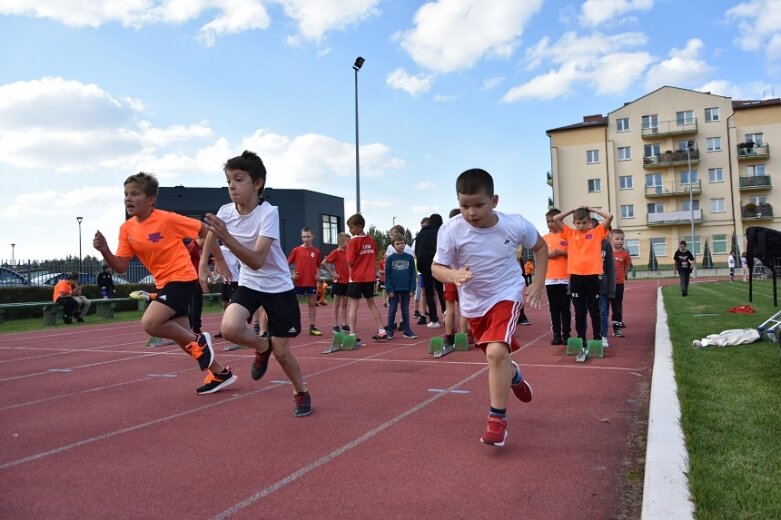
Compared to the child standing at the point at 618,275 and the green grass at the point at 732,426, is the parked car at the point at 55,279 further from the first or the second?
the green grass at the point at 732,426

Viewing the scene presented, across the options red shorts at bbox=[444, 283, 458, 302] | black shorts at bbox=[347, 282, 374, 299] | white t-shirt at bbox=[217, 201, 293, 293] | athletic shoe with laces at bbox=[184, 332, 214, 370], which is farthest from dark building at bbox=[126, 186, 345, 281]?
white t-shirt at bbox=[217, 201, 293, 293]

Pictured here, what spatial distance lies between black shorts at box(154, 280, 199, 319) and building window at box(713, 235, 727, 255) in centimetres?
6111

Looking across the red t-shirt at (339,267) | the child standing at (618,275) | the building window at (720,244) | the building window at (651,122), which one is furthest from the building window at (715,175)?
the red t-shirt at (339,267)

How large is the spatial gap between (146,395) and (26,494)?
284cm

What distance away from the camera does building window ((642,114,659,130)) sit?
194ft

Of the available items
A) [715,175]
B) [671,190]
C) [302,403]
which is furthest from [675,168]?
[302,403]

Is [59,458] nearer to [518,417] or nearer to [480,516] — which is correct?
[480,516]

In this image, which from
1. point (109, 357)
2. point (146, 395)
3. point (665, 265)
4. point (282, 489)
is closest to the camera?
point (282, 489)

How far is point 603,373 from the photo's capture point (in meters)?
6.68

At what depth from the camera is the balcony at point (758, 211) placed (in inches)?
2206

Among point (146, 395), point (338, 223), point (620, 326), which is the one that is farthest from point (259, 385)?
point (338, 223)

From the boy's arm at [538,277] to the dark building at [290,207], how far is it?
39.2m

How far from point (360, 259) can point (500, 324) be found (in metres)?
6.24

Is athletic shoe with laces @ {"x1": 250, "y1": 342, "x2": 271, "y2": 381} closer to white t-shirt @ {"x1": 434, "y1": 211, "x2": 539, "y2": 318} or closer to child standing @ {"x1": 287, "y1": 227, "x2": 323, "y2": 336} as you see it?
white t-shirt @ {"x1": 434, "y1": 211, "x2": 539, "y2": 318}
